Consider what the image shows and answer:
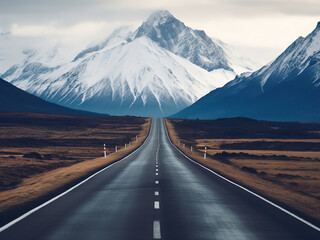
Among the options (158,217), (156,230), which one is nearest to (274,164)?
(158,217)

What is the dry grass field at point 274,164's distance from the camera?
23.3m

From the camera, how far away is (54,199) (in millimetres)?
20734

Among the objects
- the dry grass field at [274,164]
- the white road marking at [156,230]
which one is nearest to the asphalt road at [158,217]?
the white road marking at [156,230]

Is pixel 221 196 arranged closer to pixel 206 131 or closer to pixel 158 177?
pixel 158 177

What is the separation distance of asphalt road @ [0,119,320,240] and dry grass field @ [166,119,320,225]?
189 centimetres

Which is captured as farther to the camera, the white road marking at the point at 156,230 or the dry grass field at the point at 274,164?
the dry grass field at the point at 274,164

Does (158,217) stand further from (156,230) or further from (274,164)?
(274,164)

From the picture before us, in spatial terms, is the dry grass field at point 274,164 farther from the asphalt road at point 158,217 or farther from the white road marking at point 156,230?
the white road marking at point 156,230

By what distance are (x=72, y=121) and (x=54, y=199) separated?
16653cm

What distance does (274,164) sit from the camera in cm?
5803

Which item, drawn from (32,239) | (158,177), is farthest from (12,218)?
(158,177)

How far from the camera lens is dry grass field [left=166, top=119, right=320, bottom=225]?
76.4 ft

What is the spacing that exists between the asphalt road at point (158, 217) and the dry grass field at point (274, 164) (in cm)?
189

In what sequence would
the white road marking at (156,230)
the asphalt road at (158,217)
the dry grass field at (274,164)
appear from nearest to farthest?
the white road marking at (156,230)
the asphalt road at (158,217)
the dry grass field at (274,164)
